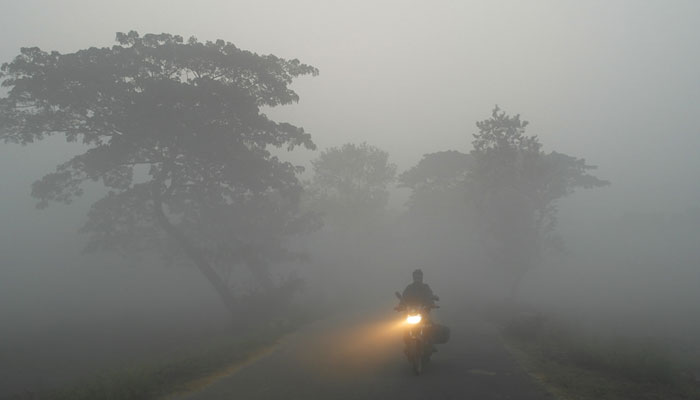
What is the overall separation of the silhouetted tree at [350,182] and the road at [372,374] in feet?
143

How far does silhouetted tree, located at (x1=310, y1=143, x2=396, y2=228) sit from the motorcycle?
162 feet

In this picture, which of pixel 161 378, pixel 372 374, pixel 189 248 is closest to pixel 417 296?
pixel 372 374

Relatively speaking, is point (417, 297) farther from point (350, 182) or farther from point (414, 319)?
point (350, 182)

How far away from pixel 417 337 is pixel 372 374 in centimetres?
124

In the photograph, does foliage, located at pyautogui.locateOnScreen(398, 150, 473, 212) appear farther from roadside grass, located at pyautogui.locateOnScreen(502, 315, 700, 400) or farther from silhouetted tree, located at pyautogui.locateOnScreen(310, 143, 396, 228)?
roadside grass, located at pyautogui.locateOnScreen(502, 315, 700, 400)

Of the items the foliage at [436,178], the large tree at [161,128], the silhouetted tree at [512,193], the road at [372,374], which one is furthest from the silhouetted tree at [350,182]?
the road at [372,374]

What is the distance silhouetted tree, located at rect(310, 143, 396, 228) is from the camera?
200 ft

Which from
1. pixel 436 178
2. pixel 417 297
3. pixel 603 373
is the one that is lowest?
pixel 603 373

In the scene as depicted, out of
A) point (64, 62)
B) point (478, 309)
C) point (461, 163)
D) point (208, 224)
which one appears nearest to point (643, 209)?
point (461, 163)

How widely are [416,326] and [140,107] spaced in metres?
17.1

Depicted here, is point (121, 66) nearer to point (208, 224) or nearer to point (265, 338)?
point (208, 224)

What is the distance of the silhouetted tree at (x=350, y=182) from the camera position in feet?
200

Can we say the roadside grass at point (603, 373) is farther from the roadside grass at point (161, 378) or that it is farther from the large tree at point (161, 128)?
the large tree at point (161, 128)

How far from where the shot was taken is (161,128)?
22.8 m
